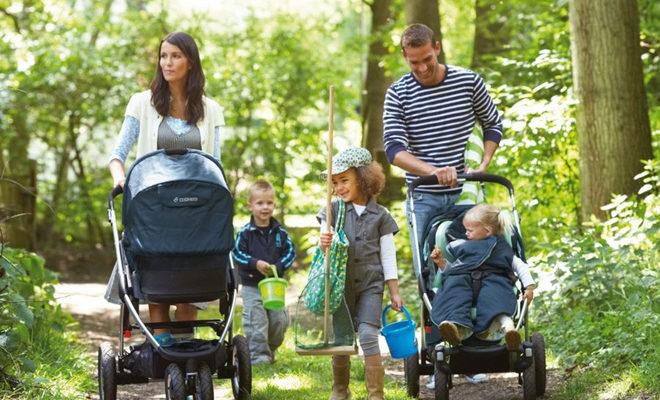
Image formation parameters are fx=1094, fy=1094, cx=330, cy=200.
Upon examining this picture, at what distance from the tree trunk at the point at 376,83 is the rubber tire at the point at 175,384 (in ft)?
29.8

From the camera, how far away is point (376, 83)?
54.5ft

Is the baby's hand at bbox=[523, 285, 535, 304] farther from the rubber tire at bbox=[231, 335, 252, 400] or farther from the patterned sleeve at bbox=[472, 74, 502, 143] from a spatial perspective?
the rubber tire at bbox=[231, 335, 252, 400]

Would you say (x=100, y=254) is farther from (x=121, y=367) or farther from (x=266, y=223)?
(x=121, y=367)

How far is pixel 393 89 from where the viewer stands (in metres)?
6.36

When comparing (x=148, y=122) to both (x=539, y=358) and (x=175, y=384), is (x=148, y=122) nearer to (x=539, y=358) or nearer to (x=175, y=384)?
(x=175, y=384)

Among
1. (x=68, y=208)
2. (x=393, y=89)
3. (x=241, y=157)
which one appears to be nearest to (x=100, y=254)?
(x=68, y=208)

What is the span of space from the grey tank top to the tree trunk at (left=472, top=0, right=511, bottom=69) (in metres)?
9.95

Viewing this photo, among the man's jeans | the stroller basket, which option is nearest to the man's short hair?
the man's jeans

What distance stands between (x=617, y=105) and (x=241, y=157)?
7.41 metres

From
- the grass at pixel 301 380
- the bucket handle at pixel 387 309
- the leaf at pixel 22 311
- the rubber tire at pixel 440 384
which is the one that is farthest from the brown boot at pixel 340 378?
the leaf at pixel 22 311

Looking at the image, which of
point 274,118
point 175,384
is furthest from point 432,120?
point 274,118

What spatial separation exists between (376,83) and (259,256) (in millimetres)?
9429

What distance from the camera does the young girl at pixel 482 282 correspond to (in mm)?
5434

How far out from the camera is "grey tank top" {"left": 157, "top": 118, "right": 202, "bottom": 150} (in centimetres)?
588
